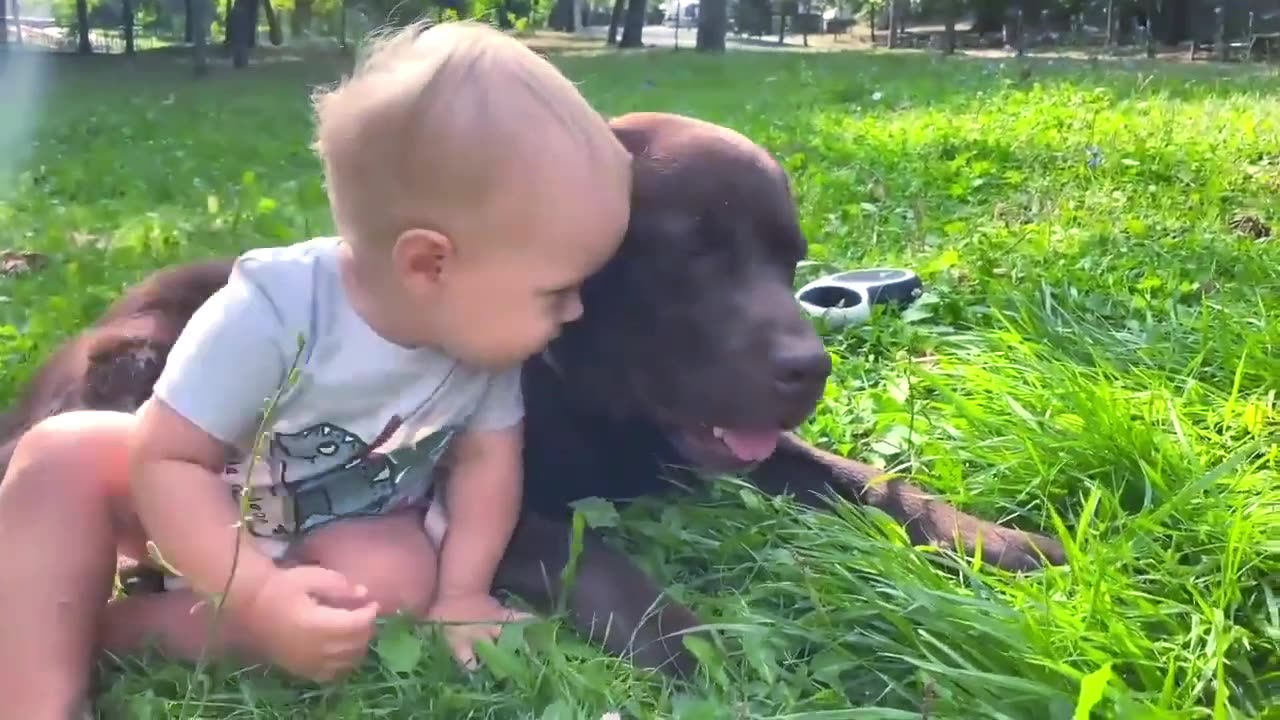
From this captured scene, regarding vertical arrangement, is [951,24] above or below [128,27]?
above

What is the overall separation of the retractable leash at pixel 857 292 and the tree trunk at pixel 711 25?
833 inches

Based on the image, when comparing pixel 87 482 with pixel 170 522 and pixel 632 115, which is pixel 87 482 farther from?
pixel 632 115

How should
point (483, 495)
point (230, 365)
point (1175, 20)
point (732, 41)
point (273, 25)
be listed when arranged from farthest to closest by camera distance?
point (732, 41) → point (273, 25) → point (1175, 20) → point (483, 495) → point (230, 365)

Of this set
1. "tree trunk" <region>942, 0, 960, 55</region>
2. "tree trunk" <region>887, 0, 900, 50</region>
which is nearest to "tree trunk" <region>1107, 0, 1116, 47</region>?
"tree trunk" <region>942, 0, 960, 55</region>

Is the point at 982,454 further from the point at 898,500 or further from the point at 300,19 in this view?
the point at 300,19

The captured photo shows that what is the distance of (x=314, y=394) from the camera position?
181 centimetres

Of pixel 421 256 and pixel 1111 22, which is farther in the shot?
pixel 1111 22

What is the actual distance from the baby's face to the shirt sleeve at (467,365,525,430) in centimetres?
16

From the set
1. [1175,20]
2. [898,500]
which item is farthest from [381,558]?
[1175,20]

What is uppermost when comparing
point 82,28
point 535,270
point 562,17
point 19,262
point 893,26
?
point 562,17

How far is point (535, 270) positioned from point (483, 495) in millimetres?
427

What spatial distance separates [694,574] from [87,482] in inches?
37.6

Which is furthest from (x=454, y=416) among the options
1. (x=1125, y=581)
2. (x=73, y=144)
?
(x=73, y=144)

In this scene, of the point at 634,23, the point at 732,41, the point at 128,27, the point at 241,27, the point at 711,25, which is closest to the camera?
the point at 241,27
